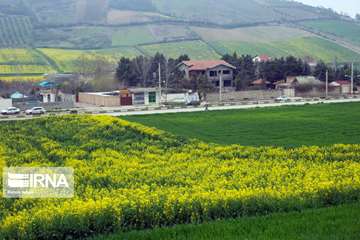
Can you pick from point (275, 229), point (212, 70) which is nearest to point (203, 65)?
point (212, 70)

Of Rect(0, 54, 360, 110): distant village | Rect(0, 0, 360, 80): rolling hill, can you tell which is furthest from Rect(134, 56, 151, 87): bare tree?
Rect(0, 0, 360, 80): rolling hill

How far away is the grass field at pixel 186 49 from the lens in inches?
3873

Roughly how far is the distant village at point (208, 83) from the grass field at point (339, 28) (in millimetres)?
56647

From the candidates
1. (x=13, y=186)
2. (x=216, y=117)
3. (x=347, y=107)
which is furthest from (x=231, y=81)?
(x=13, y=186)

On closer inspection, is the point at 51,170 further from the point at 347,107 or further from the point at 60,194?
the point at 347,107

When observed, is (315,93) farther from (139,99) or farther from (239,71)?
(139,99)

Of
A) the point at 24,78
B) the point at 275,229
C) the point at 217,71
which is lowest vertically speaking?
the point at 275,229

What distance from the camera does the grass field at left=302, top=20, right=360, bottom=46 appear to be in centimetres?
12638

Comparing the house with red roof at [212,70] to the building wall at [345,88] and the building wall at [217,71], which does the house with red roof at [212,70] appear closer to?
the building wall at [217,71]

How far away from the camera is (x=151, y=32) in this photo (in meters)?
117

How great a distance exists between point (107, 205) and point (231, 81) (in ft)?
187

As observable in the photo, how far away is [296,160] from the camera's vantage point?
18531mm

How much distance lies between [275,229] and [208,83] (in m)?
52.5

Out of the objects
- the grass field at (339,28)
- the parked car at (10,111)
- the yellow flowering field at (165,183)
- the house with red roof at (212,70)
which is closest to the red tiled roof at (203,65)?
the house with red roof at (212,70)
